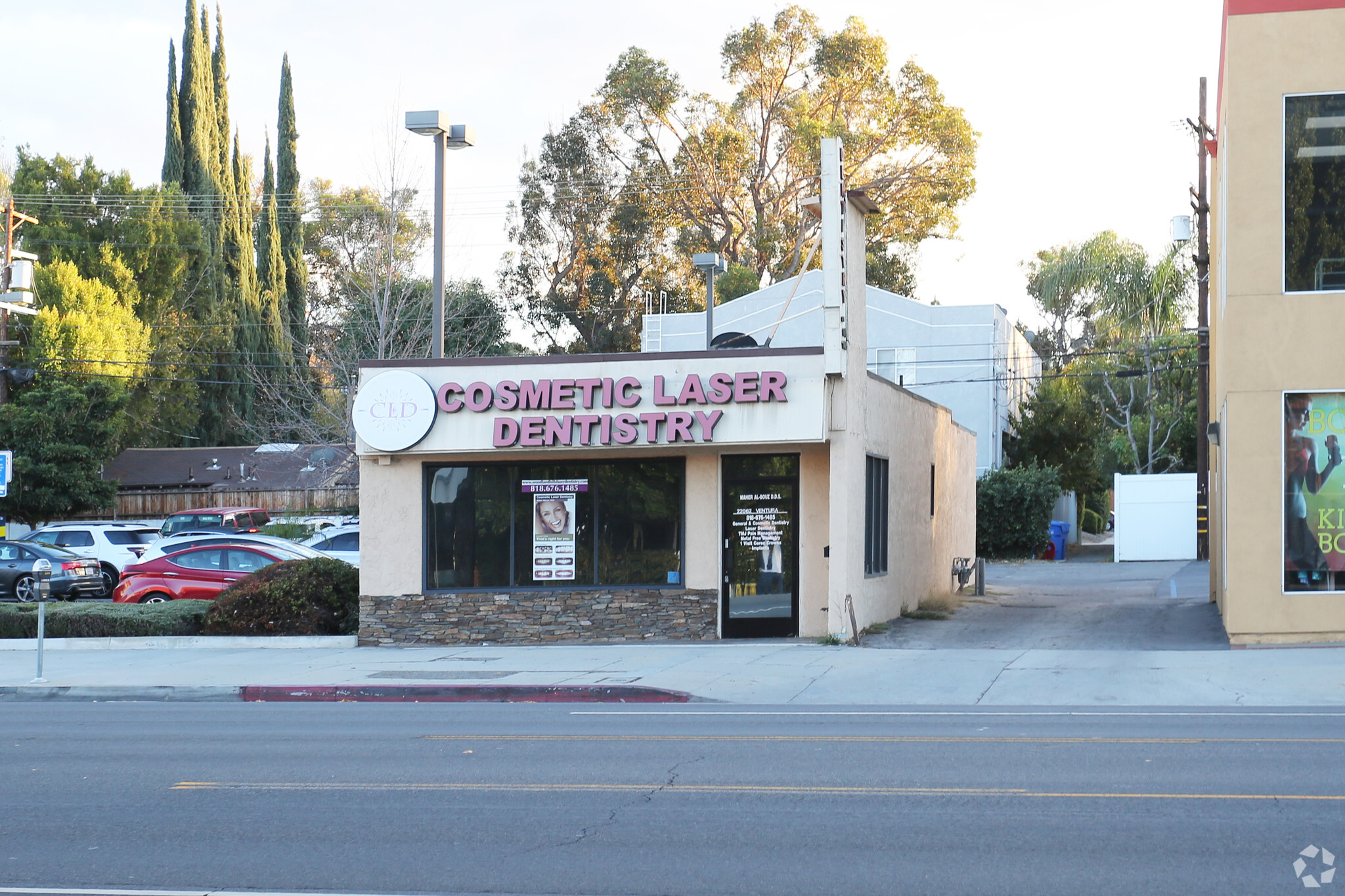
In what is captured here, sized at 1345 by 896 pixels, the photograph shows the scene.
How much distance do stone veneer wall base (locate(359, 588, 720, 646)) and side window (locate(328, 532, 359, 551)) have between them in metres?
7.60

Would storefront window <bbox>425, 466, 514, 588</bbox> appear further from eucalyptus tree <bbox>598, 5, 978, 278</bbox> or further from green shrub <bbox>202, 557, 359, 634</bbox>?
eucalyptus tree <bbox>598, 5, 978, 278</bbox>

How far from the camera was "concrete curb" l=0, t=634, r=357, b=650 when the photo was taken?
19797 millimetres

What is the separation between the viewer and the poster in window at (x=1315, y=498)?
1588 centimetres

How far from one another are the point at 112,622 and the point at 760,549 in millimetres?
10613

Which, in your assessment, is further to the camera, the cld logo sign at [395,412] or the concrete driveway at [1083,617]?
the cld logo sign at [395,412]

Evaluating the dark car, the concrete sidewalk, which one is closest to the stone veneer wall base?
the concrete sidewalk

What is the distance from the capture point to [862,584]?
18.9 metres

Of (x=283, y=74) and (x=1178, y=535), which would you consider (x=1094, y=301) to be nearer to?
(x=1178, y=535)

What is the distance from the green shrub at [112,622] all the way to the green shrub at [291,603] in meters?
0.58

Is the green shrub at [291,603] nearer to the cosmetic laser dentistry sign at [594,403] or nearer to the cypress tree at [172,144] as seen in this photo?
the cosmetic laser dentistry sign at [594,403]

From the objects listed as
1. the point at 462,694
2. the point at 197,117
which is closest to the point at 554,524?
the point at 462,694

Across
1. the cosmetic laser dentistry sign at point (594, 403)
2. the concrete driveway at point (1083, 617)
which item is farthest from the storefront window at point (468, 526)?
the concrete driveway at point (1083, 617)

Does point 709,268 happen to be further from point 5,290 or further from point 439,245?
point 5,290

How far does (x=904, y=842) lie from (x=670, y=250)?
4510cm
